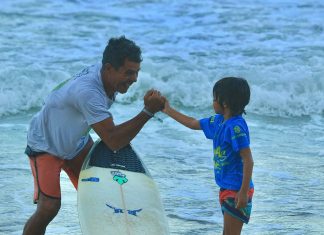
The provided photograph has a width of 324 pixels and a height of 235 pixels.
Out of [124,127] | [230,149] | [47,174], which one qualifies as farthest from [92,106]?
[230,149]

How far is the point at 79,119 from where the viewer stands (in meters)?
4.75

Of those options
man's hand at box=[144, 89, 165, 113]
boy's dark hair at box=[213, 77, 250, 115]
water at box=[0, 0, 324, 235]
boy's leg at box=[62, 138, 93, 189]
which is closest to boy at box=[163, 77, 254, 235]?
boy's dark hair at box=[213, 77, 250, 115]

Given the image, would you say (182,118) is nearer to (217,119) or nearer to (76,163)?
(217,119)

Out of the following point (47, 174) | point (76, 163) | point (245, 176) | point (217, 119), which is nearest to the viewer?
point (245, 176)

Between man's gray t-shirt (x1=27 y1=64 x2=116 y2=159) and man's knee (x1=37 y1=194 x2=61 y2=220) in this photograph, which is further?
man's knee (x1=37 y1=194 x2=61 y2=220)

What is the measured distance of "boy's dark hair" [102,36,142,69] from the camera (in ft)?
15.2

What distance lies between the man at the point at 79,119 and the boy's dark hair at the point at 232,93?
0.35 metres

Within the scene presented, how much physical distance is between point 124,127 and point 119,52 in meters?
0.40

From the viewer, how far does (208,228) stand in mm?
5805

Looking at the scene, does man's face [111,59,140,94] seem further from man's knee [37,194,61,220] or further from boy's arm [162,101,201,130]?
man's knee [37,194,61,220]

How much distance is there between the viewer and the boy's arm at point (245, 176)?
4.44m

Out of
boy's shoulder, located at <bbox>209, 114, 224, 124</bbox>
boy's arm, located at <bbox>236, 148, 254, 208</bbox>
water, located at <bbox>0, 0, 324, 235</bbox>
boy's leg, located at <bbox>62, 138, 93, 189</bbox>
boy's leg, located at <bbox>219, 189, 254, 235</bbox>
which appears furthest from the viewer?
water, located at <bbox>0, 0, 324, 235</bbox>

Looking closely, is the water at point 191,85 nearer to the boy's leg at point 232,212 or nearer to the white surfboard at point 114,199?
the white surfboard at point 114,199

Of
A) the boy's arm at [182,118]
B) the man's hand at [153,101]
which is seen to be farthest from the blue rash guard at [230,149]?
the man's hand at [153,101]
